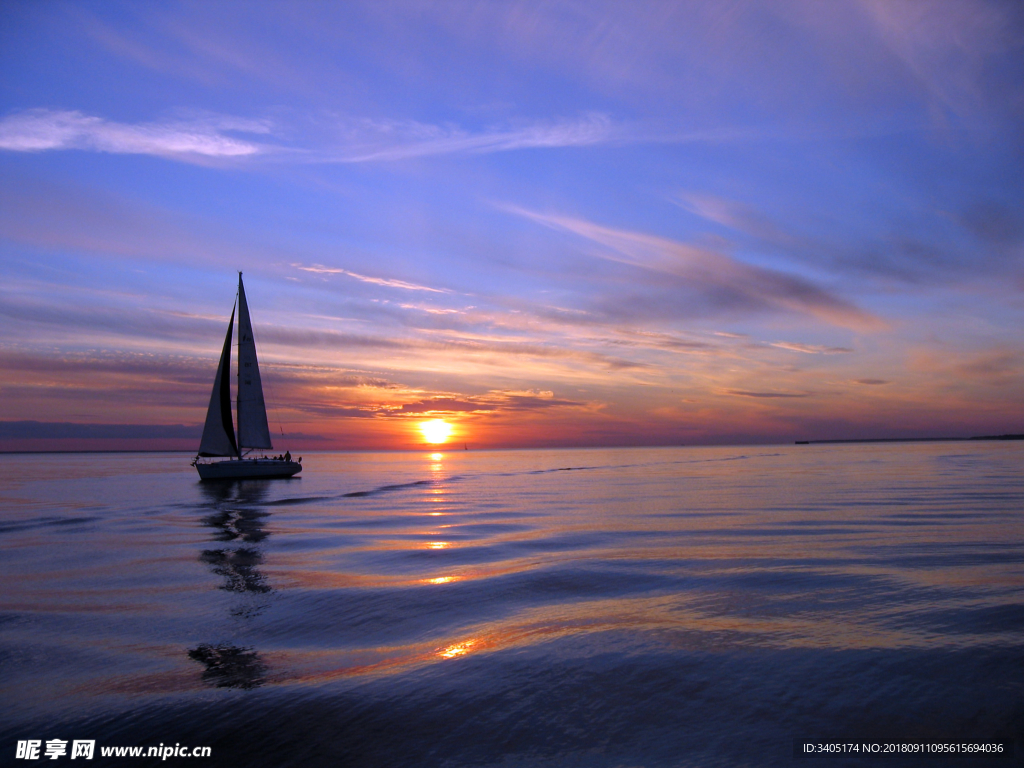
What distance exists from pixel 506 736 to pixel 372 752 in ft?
5.08

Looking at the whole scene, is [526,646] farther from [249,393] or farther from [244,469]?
[249,393]

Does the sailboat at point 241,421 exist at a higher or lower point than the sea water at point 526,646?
higher

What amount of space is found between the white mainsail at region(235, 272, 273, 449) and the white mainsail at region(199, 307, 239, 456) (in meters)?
1.10

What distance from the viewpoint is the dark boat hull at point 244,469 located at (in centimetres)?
5984

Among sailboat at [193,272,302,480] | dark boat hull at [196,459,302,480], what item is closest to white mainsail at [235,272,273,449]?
sailboat at [193,272,302,480]

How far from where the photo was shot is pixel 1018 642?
32.0 ft

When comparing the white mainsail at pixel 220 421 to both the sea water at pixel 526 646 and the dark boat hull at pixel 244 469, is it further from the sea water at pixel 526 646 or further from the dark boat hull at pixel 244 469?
the sea water at pixel 526 646

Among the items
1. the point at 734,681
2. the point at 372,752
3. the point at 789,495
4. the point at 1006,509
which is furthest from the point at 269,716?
the point at 789,495

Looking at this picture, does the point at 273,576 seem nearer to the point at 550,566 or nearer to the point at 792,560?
the point at 550,566

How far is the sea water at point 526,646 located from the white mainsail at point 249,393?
134 ft

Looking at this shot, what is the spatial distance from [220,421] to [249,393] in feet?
13.0

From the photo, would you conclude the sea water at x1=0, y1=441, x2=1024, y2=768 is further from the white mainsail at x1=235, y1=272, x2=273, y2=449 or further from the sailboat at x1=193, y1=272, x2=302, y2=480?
the white mainsail at x1=235, y1=272, x2=273, y2=449

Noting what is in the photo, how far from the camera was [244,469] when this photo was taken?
61219 mm

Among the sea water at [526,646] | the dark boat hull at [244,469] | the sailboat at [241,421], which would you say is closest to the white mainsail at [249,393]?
the sailboat at [241,421]
